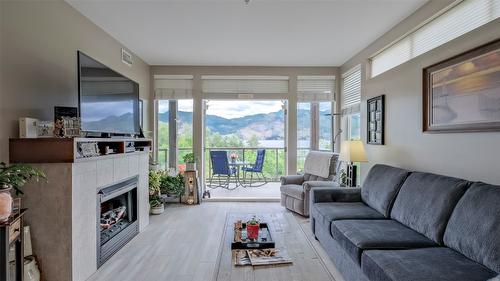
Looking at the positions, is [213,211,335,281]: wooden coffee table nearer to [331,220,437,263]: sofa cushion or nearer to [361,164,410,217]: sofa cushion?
[331,220,437,263]: sofa cushion

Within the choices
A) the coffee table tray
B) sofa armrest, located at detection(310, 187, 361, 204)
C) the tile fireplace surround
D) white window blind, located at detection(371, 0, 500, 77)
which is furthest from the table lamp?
the tile fireplace surround

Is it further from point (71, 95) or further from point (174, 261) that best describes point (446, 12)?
point (71, 95)

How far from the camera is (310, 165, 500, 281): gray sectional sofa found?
162 cm

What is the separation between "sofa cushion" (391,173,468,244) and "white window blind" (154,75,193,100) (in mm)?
3925

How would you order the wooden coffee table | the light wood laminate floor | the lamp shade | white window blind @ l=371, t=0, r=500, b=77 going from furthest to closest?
the lamp shade
the light wood laminate floor
white window blind @ l=371, t=0, r=500, b=77
the wooden coffee table

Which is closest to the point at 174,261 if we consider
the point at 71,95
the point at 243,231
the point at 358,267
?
the point at 243,231

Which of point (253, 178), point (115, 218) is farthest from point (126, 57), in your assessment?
point (253, 178)

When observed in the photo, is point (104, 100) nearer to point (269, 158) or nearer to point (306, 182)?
point (306, 182)

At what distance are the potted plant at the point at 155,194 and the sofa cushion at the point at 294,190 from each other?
6.62 ft

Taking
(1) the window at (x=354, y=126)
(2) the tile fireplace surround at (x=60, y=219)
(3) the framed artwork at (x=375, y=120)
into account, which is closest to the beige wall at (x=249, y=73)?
(1) the window at (x=354, y=126)

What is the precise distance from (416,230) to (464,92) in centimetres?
117

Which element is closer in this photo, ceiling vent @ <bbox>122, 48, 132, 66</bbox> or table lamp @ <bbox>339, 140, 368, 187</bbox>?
table lamp @ <bbox>339, 140, 368, 187</bbox>

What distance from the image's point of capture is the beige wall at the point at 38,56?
218cm

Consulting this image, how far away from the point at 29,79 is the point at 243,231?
7.48ft
